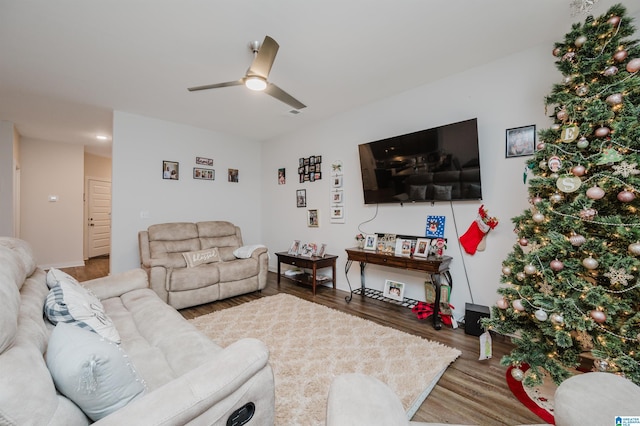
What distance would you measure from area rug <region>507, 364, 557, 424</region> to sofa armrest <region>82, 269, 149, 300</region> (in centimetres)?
307

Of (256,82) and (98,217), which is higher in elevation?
(256,82)

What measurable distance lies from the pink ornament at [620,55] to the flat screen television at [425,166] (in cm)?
105

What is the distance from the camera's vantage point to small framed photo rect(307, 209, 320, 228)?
14.8 ft

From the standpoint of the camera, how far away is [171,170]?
14.8 feet

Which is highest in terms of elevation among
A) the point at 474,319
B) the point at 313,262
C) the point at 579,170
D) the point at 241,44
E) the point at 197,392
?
the point at 241,44

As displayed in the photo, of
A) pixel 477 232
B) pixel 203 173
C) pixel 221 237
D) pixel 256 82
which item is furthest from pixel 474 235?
pixel 203 173

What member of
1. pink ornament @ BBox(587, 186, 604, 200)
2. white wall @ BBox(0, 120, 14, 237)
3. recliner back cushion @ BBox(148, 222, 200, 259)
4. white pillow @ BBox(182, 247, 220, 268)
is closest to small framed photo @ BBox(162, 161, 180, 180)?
recliner back cushion @ BBox(148, 222, 200, 259)

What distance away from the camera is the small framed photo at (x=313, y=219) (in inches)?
178

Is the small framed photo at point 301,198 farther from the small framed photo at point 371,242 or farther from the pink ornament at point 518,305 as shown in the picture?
the pink ornament at point 518,305

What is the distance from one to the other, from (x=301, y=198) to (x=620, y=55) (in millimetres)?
3869

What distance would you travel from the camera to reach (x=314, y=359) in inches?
85.4

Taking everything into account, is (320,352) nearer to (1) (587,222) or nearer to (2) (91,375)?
(2) (91,375)

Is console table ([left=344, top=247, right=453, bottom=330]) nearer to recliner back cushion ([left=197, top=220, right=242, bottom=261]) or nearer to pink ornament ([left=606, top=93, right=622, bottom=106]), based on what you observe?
pink ornament ([left=606, top=93, right=622, bottom=106])

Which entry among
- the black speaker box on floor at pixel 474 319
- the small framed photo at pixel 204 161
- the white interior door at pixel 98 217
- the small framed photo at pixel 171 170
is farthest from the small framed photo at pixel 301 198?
the white interior door at pixel 98 217
